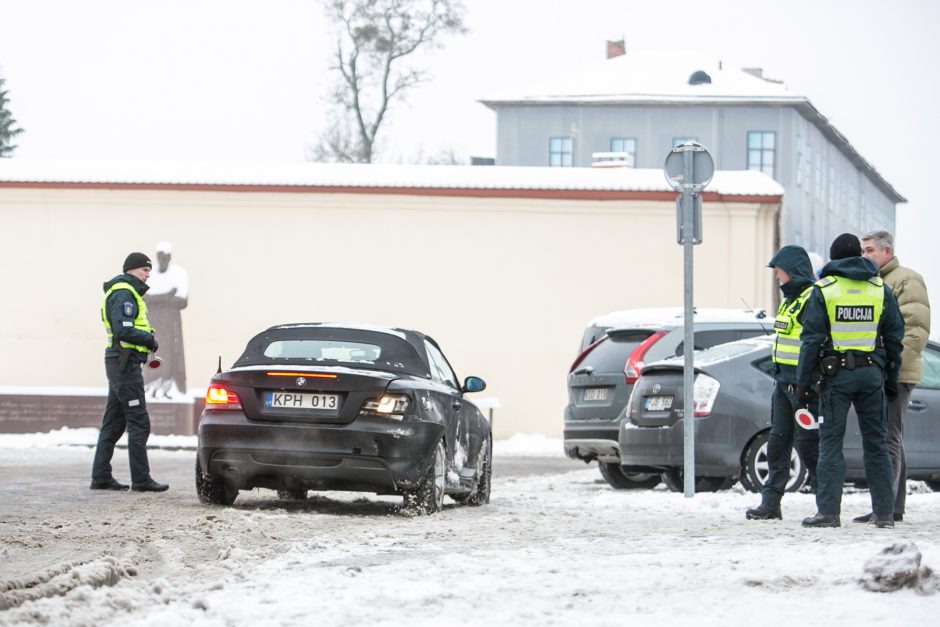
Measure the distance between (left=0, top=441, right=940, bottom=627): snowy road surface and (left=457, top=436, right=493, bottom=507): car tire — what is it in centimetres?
68

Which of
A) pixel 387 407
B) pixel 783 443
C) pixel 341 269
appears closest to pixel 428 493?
pixel 387 407

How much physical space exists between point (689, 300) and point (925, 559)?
6.17 metres

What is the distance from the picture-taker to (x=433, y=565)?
7.73m

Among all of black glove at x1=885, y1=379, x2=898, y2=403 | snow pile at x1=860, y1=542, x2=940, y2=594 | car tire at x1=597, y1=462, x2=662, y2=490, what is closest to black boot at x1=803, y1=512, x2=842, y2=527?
black glove at x1=885, y1=379, x2=898, y2=403

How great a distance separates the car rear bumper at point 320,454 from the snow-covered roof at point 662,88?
59.3 metres

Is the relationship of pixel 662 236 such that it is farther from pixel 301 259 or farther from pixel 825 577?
pixel 825 577

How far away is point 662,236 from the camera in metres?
28.2

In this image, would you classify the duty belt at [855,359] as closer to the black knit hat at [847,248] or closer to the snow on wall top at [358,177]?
the black knit hat at [847,248]

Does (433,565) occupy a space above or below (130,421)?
below

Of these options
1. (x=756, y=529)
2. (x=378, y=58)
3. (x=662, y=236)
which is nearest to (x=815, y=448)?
(x=756, y=529)

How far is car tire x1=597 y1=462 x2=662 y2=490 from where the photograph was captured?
1653 cm

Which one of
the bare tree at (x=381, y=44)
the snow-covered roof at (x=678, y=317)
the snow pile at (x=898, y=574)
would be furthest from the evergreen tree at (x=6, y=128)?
the snow pile at (x=898, y=574)

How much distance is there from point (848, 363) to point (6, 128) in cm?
5971

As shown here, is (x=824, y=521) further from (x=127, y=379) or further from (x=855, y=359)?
(x=127, y=379)
